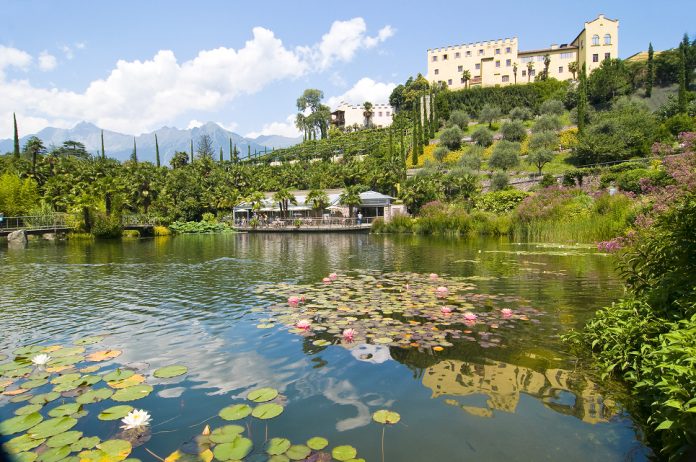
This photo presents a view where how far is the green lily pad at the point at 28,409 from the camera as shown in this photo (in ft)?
12.7

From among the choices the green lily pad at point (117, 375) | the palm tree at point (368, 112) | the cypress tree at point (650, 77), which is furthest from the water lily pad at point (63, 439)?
the palm tree at point (368, 112)

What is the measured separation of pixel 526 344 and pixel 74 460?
16.9 ft

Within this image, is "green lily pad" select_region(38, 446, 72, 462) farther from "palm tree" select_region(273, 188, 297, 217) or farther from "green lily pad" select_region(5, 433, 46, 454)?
"palm tree" select_region(273, 188, 297, 217)

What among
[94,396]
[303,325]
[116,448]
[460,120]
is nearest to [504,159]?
[460,120]

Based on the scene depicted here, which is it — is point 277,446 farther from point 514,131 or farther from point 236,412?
point 514,131

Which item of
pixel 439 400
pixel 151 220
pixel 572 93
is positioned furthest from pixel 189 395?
pixel 572 93

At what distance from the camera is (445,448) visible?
3.41m

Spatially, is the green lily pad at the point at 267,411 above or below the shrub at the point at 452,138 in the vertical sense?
below

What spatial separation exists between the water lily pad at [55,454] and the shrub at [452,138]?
193ft

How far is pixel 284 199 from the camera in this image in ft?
149

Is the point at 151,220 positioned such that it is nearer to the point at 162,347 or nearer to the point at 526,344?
the point at 162,347

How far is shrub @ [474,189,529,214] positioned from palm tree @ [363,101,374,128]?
56.4 m

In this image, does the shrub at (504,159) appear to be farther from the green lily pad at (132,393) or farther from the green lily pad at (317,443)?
the green lily pad at (317,443)

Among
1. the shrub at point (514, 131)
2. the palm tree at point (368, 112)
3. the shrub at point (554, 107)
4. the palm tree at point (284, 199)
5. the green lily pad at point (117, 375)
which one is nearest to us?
the green lily pad at point (117, 375)
